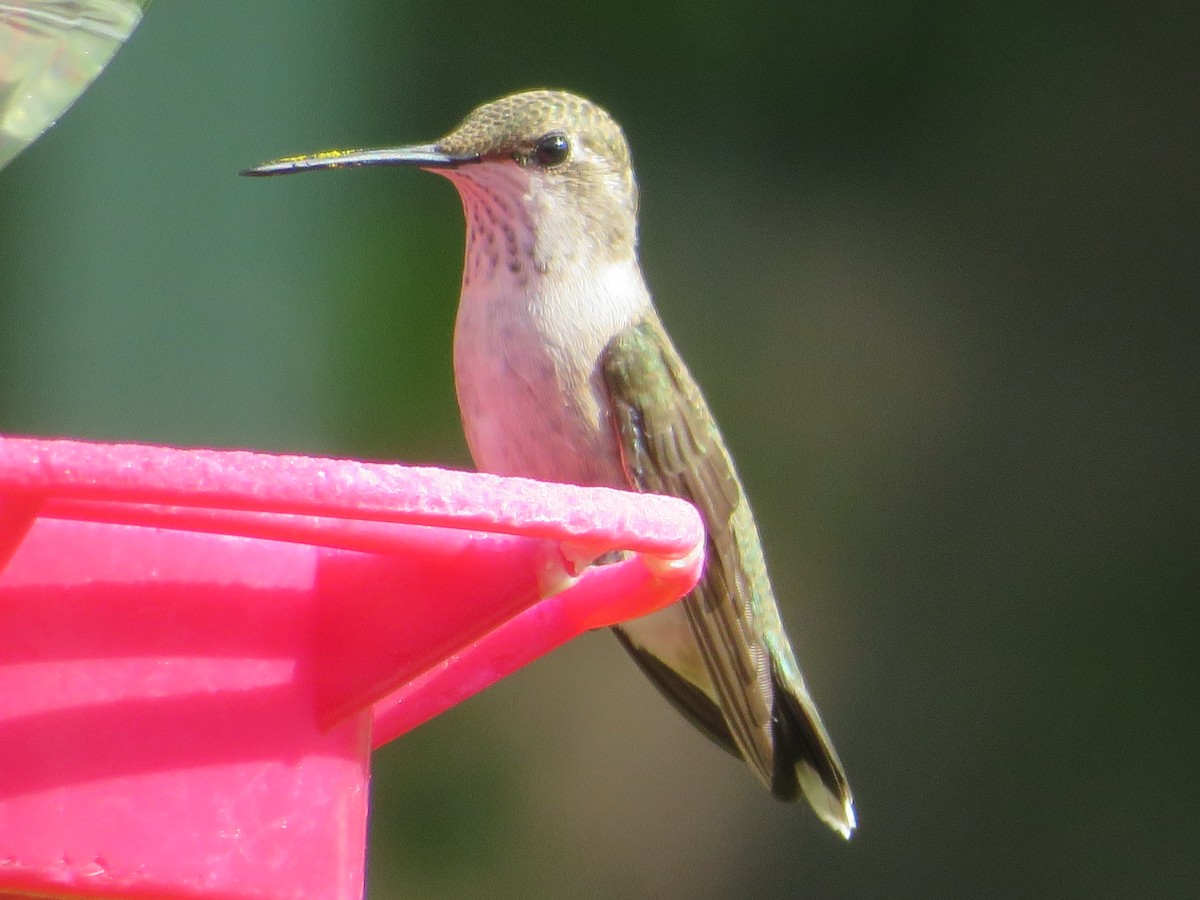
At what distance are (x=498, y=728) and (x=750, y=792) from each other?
796mm

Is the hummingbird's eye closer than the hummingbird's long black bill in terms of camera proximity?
No

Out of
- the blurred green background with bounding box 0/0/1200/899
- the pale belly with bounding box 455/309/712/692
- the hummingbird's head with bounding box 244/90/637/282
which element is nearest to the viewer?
the pale belly with bounding box 455/309/712/692

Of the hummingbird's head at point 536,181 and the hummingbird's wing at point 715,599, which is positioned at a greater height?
the hummingbird's head at point 536,181

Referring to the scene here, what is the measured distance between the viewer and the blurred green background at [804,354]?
474 centimetres

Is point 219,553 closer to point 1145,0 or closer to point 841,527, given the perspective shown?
point 841,527

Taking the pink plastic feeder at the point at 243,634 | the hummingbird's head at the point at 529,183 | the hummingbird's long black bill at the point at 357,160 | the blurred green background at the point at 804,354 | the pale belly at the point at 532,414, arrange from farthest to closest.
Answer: the blurred green background at the point at 804,354 < the hummingbird's head at the point at 529,183 < the pale belly at the point at 532,414 < the hummingbird's long black bill at the point at 357,160 < the pink plastic feeder at the point at 243,634

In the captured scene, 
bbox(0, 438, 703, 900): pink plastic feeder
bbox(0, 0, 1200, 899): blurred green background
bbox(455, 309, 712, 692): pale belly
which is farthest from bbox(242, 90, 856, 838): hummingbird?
bbox(0, 0, 1200, 899): blurred green background

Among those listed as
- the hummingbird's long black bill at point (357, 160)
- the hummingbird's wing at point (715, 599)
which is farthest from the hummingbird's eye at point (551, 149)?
the hummingbird's wing at point (715, 599)

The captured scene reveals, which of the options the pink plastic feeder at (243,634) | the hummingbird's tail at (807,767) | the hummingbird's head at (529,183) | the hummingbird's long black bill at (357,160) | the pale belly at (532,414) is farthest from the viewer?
the hummingbird's tail at (807,767)

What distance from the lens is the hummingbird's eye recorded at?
8.39 feet

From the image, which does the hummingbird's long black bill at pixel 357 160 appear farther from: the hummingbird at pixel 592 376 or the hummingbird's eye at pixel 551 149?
the hummingbird's eye at pixel 551 149

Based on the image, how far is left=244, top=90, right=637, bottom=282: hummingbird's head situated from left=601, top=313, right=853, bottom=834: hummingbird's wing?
0.17 m

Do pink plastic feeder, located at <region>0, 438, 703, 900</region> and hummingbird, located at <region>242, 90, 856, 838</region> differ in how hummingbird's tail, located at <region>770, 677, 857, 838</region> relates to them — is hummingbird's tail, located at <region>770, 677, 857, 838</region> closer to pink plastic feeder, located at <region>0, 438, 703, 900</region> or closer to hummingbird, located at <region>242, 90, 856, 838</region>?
hummingbird, located at <region>242, 90, 856, 838</region>

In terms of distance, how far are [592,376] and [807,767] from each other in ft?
2.69
